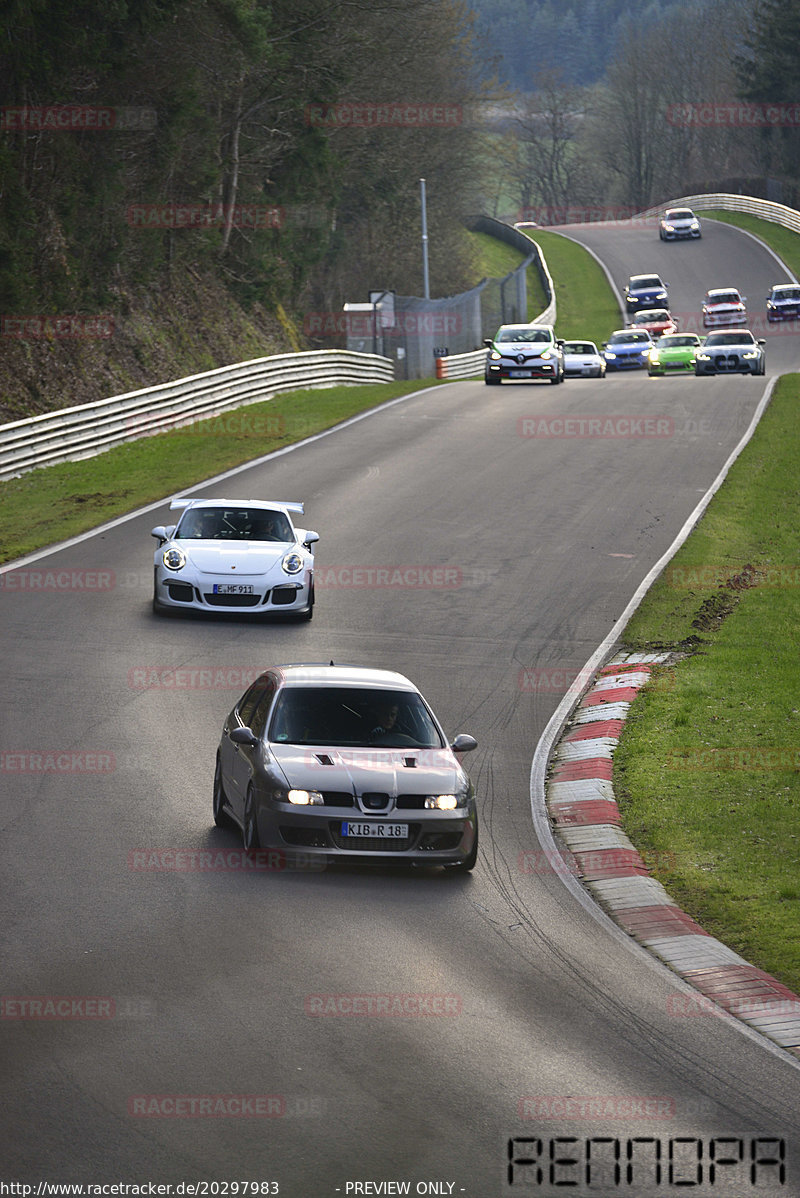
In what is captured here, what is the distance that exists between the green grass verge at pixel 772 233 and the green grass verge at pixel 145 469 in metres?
54.8

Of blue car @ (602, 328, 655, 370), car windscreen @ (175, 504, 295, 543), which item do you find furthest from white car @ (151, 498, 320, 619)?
blue car @ (602, 328, 655, 370)

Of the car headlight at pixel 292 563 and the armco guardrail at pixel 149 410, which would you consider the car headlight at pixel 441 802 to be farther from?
the armco guardrail at pixel 149 410

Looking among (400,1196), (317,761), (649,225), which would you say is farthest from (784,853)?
(649,225)

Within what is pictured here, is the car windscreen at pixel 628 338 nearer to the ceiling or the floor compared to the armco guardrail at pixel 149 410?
nearer to the ceiling

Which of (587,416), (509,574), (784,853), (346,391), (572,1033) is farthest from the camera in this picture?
(346,391)

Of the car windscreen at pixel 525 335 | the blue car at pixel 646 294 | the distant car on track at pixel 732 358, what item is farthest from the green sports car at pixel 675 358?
the blue car at pixel 646 294

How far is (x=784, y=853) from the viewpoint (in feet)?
37.2

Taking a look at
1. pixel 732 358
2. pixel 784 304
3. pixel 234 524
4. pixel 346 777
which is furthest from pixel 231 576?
pixel 784 304

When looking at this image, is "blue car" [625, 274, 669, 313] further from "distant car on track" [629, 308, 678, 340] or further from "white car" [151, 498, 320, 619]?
"white car" [151, 498, 320, 619]

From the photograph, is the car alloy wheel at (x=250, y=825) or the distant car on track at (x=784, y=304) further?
the distant car on track at (x=784, y=304)

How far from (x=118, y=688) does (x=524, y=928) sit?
276 inches

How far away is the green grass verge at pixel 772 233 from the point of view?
9025 centimetres

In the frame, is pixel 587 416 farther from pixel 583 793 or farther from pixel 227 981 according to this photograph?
pixel 227 981

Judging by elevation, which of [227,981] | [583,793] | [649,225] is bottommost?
[583,793]
